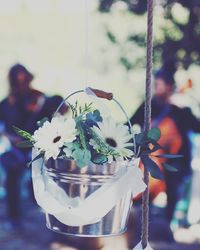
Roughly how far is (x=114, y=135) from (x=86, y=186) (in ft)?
0.43

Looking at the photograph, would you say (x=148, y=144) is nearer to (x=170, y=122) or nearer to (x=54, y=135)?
(x=54, y=135)

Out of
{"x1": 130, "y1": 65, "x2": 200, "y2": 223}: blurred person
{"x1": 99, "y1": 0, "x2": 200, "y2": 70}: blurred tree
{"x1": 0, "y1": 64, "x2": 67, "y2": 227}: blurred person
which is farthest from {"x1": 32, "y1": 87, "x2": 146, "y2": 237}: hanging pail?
{"x1": 99, "y1": 0, "x2": 200, "y2": 70}: blurred tree

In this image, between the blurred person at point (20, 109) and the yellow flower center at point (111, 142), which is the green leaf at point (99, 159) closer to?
the yellow flower center at point (111, 142)

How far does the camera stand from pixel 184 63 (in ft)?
14.8

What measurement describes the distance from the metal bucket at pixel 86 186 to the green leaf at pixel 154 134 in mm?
114

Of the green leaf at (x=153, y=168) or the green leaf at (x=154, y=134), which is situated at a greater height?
the green leaf at (x=154, y=134)

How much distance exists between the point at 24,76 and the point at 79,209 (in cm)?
306

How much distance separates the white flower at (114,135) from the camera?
1.37 m

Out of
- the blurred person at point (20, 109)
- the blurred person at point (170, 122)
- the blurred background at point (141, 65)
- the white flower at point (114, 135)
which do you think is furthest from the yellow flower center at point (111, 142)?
the blurred person at point (20, 109)

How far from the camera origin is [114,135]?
4.54ft

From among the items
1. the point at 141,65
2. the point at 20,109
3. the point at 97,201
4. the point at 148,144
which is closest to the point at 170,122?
the point at 141,65

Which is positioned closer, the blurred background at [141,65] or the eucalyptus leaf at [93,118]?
the eucalyptus leaf at [93,118]

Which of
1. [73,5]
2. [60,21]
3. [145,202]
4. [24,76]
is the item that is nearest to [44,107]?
[24,76]

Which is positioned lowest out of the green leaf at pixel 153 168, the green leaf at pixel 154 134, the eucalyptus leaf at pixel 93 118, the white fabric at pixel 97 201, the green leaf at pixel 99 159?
the white fabric at pixel 97 201
